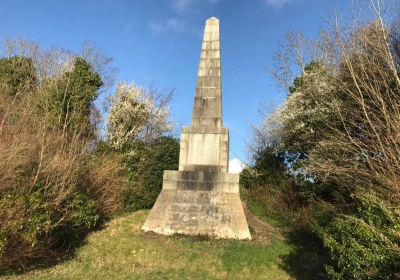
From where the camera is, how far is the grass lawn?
9.45m

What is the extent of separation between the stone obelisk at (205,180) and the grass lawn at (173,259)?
0.57 m

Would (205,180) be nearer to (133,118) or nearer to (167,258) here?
(167,258)

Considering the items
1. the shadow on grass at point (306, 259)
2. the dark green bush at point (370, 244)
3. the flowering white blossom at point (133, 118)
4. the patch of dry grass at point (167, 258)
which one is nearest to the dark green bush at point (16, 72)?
the flowering white blossom at point (133, 118)

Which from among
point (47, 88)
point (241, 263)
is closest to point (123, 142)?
point (47, 88)

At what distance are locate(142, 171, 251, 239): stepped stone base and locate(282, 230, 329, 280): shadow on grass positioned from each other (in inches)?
63.6

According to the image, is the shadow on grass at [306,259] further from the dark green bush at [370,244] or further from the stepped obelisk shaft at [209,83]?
the stepped obelisk shaft at [209,83]

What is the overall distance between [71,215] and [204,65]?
7.12 metres

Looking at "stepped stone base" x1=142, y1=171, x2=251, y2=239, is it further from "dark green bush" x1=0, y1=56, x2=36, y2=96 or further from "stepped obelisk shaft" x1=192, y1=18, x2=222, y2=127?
"dark green bush" x1=0, y1=56, x2=36, y2=96

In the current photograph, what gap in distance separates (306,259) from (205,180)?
408 centimetres

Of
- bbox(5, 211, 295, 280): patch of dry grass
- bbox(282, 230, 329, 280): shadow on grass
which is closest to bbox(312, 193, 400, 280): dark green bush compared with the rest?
bbox(282, 230, 329, 280): shadow on grass

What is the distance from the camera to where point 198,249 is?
11133mm

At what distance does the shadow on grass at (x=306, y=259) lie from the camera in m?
9.77

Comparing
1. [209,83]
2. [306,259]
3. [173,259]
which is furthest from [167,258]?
[209,83]

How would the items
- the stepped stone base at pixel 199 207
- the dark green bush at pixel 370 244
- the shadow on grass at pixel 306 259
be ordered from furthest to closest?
the stepped stone base at pixel 199 207, the shadow on grass at pixel 306 259, the dark green bush at pixel 370 244
